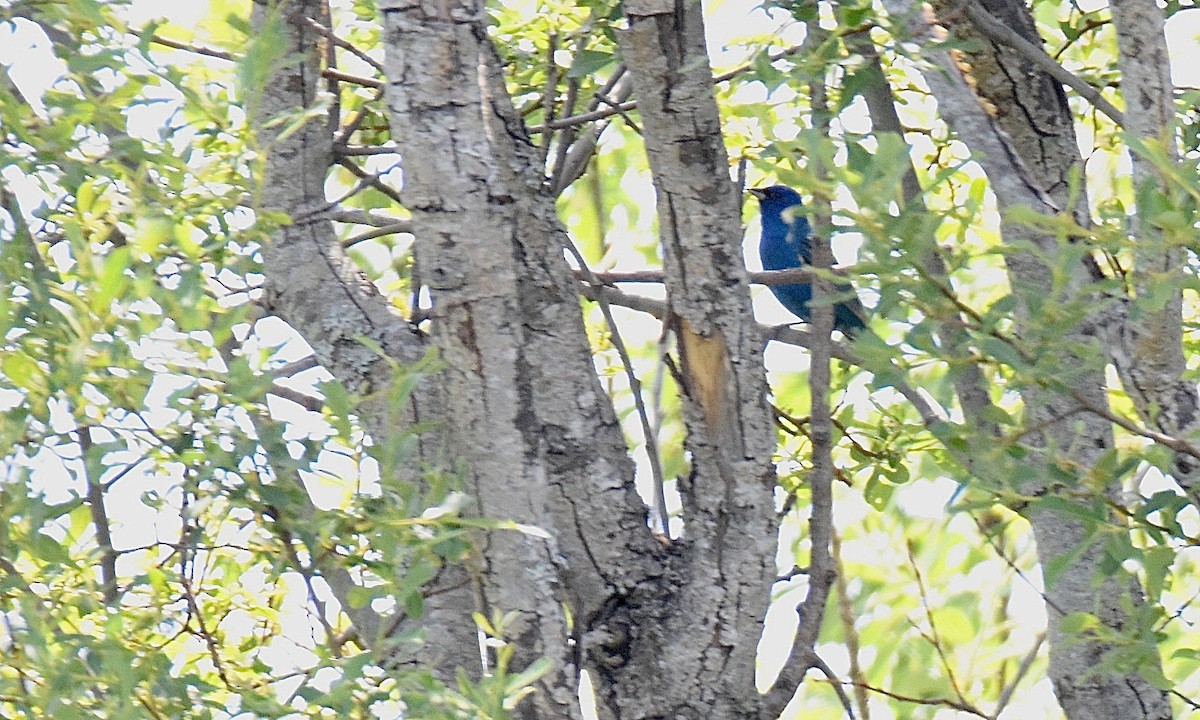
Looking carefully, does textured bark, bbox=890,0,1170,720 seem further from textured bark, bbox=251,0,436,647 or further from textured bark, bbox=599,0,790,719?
textured bark, bbox=251,0,436,647

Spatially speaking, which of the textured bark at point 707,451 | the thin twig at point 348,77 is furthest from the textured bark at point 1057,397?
the thin twig at point 348,77

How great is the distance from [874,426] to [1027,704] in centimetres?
178

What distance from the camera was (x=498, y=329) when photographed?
8.02 feet

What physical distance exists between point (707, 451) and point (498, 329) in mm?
436

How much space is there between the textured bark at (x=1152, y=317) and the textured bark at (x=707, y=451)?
0.64 metres

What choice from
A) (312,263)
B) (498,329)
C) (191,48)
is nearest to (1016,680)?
(498,329)

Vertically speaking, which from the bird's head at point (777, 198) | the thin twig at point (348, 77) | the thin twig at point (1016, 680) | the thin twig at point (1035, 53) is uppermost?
the bird's head at point (777, 198)

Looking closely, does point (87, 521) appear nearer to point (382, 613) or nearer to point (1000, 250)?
point (382, 613)

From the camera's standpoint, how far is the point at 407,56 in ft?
7.98

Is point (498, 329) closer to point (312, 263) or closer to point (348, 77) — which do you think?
point (312, 263)

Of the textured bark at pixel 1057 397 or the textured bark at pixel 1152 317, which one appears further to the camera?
the textured bark at pixel 1057 397

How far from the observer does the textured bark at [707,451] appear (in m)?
2.46

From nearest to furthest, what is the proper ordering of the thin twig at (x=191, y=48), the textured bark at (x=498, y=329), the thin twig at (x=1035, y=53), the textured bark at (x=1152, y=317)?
the textured bark at (x=1152, y=317), the textured bark at (x=498, y=329), the thin twig at (x=1035, y=53), the thin twig at (x=191, y=48)

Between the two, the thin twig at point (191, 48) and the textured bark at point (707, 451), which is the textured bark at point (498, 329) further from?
the thin twig at point (191, 48)
